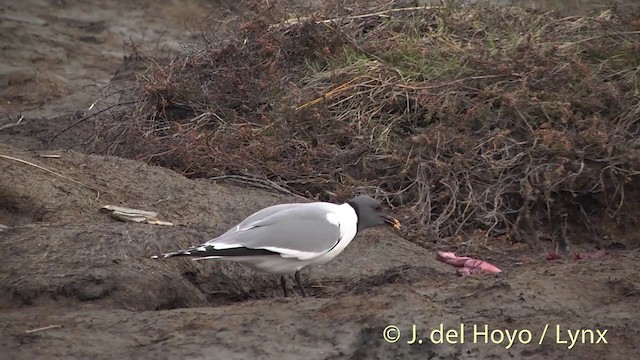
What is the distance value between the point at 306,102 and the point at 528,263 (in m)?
1.99

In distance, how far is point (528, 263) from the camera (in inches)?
276

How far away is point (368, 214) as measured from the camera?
609 cm

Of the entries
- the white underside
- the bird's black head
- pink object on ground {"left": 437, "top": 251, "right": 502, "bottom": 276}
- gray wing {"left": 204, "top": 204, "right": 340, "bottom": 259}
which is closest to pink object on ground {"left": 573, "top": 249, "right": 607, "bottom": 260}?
pink object on ground {"left": 437, "top": 251, "right": 502, "bottom": 276}

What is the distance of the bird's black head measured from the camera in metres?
6.07

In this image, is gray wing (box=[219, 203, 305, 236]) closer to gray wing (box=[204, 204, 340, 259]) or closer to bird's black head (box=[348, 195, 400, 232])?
gray wing (box=[204, 204, 340, 259])

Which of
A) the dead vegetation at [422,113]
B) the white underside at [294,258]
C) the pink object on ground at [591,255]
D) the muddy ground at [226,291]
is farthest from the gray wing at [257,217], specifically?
the pink object on ground at [591,255]

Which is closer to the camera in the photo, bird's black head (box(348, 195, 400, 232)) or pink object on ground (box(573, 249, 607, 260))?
bird's black head (box(348, 195, 400, 232))

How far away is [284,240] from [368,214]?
2.48 ft

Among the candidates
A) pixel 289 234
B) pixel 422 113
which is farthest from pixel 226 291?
pixel 422 113

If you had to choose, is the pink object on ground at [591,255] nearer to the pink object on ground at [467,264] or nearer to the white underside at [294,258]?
the pink object on ground at [467,264]

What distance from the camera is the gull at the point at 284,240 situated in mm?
5352

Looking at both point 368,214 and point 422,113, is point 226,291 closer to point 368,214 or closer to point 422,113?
point 368,214

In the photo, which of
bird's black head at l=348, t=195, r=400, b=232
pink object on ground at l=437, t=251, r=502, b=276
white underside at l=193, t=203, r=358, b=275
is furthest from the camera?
pink object on ground at l=437, t=251, r=502, b=276

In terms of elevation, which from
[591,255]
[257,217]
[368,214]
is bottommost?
[591,255]
